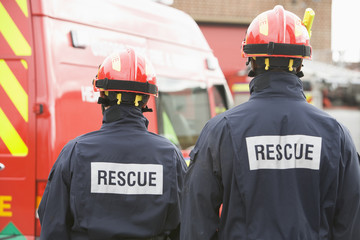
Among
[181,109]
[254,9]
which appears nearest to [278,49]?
[181,109]

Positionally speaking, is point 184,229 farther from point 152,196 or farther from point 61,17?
point 61,17

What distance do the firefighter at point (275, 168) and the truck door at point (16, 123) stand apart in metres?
1.75

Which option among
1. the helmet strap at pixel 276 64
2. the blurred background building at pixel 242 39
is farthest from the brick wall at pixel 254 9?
the helmet strap at pixel 276 64

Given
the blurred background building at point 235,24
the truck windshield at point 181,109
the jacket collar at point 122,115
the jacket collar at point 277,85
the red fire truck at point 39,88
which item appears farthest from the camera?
the blurred background building at point 235,24

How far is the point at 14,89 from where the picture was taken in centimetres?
388

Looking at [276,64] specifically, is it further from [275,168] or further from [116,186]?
[116,186]

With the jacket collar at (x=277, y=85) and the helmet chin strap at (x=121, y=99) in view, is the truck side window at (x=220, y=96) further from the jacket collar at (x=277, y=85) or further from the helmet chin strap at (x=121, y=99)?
the jacket collar at (x=277, y=85)

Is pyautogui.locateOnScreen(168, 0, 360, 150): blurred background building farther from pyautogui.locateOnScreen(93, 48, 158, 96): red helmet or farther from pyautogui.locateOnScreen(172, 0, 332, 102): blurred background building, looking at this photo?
pyautogui.locateOnScreen(93, 48, 158, 96): red helmet

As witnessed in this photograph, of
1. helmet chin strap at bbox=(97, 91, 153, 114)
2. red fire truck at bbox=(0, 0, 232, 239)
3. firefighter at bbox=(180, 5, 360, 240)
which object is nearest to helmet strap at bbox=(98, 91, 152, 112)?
helmet chin strap at bbox=(97, 91, 153, 114)

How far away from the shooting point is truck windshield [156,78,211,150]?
541 centimetres

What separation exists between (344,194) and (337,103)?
110ft

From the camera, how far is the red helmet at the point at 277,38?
239 cm

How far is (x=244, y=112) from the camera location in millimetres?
2346

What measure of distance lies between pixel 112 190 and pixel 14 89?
160 centimetres
